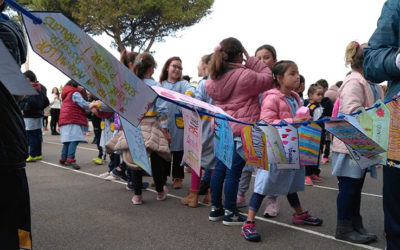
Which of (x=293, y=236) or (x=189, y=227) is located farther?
(x=189, y=227)

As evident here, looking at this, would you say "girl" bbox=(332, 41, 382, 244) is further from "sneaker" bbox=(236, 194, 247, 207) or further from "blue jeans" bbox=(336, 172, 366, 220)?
"sneaker" bbox=(236, 194, 247, 207)

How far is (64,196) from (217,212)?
7.31 feet

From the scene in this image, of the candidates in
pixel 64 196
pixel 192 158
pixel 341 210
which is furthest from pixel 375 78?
pixel 64 196

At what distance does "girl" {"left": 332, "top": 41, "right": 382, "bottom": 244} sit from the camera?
290 centimetres

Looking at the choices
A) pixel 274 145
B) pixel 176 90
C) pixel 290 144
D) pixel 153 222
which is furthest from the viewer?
pixel 176 90

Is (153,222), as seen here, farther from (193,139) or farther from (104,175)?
(104,175)

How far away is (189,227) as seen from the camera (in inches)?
137

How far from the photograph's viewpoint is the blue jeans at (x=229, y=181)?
3.42 meters

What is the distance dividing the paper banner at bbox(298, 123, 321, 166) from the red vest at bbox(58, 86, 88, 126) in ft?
17.0

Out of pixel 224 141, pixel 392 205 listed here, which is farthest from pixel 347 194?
pixel 392 205

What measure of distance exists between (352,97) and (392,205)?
1425 millimetres

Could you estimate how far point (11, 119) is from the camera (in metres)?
1.72

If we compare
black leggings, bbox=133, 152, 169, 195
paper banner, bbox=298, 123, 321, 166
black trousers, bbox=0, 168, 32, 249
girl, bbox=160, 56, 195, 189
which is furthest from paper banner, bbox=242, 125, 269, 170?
girl, bbox=160, 56, 195, 189

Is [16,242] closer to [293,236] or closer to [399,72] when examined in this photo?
[399,72]
